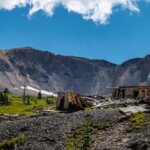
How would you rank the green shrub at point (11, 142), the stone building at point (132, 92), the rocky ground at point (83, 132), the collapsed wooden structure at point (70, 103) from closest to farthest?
the rocky ground at point (83, 132), the green shrub at point (11, 142), the collapsed wooden structure at point (70, 103), the stone building at point (132, 92)

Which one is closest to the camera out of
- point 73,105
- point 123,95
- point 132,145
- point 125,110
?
point 132,145

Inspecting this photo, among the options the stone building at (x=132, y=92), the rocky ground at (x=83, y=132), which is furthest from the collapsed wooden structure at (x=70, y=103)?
the rocky ground at (x=83, y=132)

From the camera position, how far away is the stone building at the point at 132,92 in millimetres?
79725

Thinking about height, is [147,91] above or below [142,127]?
above

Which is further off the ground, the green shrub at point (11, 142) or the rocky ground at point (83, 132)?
the rocky ground at point (83, 132)

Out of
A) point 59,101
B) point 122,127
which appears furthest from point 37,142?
point 59,101

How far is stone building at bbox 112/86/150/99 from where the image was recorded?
7972 centimetres

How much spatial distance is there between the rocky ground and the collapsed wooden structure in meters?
16.0

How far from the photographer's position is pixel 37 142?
37375 mm

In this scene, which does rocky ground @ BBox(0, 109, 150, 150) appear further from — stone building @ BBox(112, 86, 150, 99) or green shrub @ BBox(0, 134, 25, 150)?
stone building @ BBox(112, 86, 150, 99)

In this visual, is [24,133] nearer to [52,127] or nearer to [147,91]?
[52,127]

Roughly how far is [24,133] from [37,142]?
3663 mm

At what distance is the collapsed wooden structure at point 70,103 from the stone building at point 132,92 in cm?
1429

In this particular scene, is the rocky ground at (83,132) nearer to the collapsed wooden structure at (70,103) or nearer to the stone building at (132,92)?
the collapsed wooden structure at (70,103)
